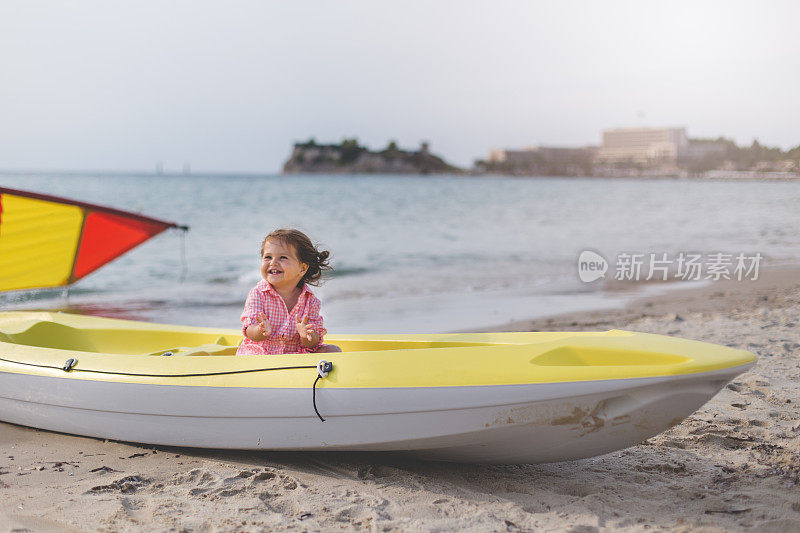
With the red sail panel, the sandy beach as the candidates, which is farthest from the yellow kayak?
the red sail panel

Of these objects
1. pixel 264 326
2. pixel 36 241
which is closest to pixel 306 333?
pixel 264 326

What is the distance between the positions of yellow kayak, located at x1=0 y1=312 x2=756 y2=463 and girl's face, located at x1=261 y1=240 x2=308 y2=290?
423 millimetres

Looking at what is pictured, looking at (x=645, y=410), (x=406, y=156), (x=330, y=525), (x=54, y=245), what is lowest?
(x=330, y=525)

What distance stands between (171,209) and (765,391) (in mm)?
27554

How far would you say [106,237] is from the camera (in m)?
7.23

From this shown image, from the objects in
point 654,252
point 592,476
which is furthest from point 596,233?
point 592,476

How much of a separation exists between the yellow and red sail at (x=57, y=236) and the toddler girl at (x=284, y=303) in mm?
3567

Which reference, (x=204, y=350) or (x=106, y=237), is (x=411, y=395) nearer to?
(x=204, y=350)

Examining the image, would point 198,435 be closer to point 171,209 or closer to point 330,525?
point 330,525

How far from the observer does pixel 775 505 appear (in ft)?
8.64

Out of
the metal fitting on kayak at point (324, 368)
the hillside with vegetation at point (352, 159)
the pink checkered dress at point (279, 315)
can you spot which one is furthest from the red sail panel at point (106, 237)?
the hillside with vegetation at point (352, 159)

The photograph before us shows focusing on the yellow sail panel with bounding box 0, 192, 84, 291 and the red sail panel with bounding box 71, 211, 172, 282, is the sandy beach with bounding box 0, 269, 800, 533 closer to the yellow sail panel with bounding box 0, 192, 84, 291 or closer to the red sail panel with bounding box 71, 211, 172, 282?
the yellow sail panel with bounding box 0, 192, 84, 291

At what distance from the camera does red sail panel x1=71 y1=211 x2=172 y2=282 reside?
274 inches

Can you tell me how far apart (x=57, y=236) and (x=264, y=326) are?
172 inches
